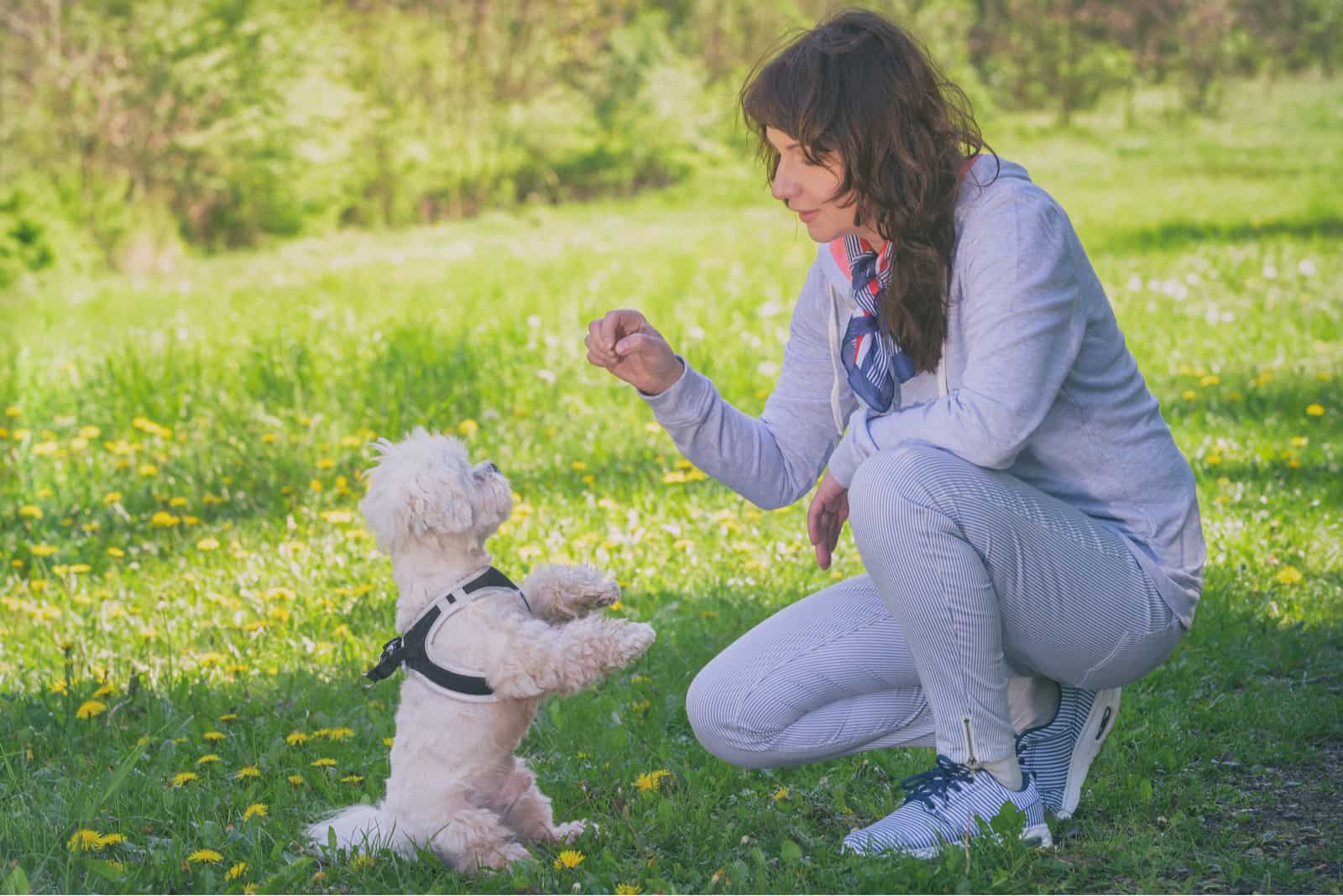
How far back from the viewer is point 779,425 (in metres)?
3.05

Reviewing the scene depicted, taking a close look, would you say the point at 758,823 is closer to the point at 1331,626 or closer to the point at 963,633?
the point at 963,633

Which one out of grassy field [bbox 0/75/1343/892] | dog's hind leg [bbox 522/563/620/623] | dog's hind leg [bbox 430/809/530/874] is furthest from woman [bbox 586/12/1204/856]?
dog's hind leg [bbox 430/809/530/874]

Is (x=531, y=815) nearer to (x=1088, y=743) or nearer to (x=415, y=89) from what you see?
(x=1088, y=743)

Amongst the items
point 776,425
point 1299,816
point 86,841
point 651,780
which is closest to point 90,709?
point 86,841

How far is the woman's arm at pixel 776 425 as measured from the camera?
2793 mm

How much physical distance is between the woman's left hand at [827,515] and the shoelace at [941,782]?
1.56 ft

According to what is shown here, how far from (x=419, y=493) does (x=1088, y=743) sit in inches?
53.5

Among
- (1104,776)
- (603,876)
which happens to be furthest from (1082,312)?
(603,876)

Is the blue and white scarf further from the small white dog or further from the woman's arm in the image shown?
the small white dog

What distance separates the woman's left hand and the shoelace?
0.47 m

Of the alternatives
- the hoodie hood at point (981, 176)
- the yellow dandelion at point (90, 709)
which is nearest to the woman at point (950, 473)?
the hoodie hood at point (981, 176)

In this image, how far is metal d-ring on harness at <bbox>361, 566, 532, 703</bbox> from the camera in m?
2.51

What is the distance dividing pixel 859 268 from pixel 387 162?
589 inches

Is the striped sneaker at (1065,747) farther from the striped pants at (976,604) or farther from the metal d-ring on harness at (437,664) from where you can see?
the metal d-ring on harness at (437,664)
